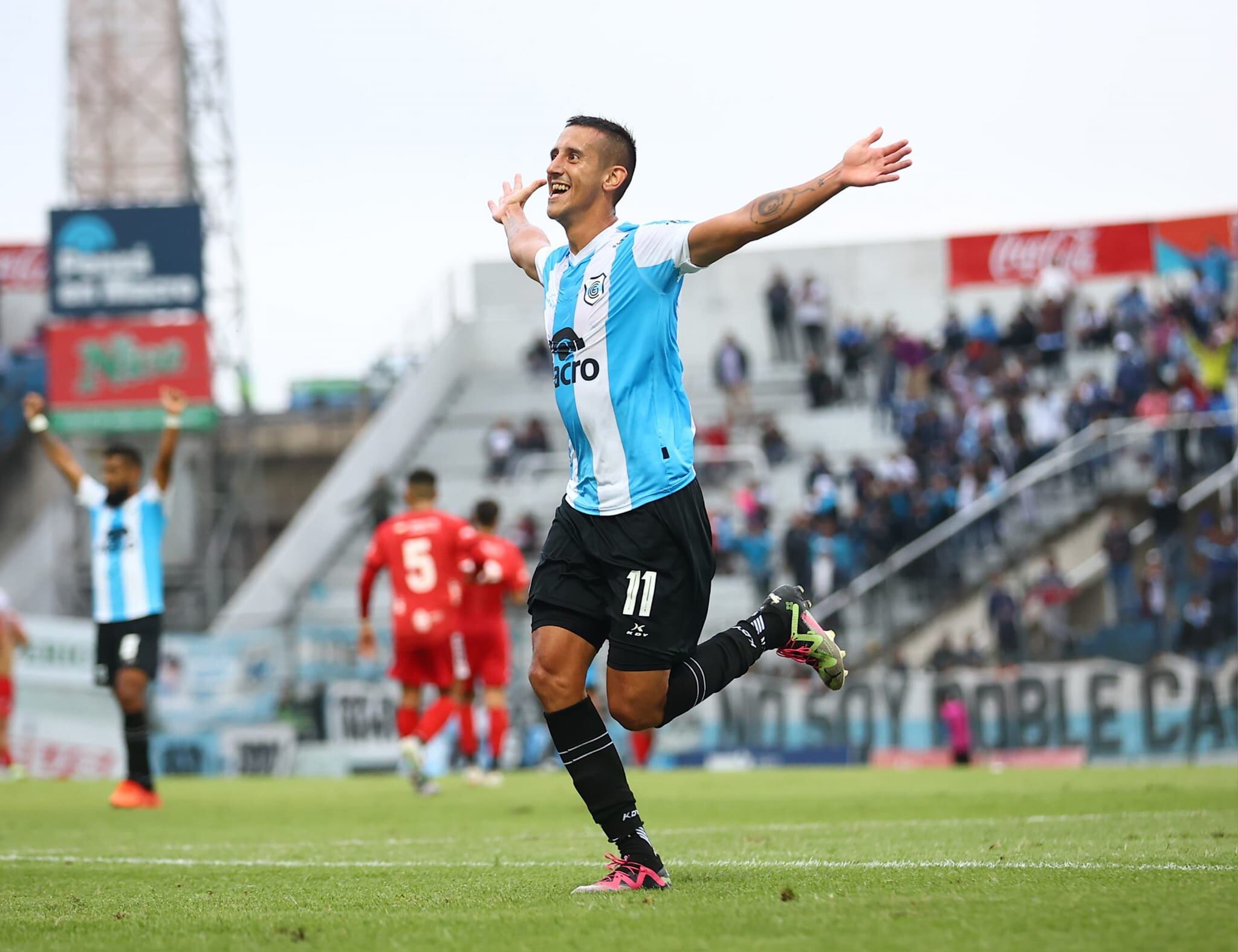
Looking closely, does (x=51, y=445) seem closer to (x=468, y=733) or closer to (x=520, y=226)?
(x=468, y=733)

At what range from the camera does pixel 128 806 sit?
11.0 m

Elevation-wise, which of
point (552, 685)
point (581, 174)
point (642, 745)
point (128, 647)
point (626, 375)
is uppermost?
point (581, 174)

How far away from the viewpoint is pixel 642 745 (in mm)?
20047

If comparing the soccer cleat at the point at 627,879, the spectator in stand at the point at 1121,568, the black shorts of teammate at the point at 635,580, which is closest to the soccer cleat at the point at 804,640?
the black shorts of teammate at the point at 635,580

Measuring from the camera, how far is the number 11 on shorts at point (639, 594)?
5465 millimetres

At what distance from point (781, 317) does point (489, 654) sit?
20.7 m

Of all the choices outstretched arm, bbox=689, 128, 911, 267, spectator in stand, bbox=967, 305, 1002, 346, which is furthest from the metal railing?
outstretched arm, bbox=689, 128, 911, 267

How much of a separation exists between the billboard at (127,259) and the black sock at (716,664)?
29.7m

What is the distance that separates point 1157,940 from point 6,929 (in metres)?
3.24

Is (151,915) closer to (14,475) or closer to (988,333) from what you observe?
(988,333)

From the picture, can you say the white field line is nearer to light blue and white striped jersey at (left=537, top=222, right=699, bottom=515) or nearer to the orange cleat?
light blue and white striped jersey at (left=537, top=222, right=699, bottom=515)

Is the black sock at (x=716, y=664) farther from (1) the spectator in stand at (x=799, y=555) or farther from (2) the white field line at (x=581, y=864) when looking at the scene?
(1) the spectator in stand at (x=799, y=555)

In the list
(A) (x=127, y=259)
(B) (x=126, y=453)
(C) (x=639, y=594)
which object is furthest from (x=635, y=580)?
(A) (x=127, y=259)

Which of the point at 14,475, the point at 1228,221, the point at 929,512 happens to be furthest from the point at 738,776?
the point at 14,475
